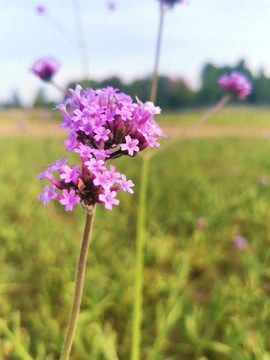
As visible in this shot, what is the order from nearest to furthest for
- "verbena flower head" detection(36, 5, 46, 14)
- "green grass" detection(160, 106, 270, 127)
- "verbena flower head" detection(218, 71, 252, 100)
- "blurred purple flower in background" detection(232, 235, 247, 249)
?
1. "verbena flower head" detection(218, 71, 252, 100)
2. "verbena flower head" detection(36, 5, 46, 14)
3. "blurred purple flower in background" detection(232, 235, 247, 249)
4. "green grass" detection(160, 106, 270, 127)

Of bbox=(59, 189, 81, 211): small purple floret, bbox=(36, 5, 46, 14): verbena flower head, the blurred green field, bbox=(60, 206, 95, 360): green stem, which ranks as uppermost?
bbox=(36, 5, 46, 14): verbena flower head

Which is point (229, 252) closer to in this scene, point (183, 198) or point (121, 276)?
point (183, 198)

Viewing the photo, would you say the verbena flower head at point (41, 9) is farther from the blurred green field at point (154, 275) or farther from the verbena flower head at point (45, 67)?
the blurred green field at point (154, 275)

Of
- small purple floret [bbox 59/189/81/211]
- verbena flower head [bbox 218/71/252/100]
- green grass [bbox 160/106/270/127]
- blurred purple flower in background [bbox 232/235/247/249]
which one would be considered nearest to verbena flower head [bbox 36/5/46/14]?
verbena flower head [bbox 218/71/252/100]

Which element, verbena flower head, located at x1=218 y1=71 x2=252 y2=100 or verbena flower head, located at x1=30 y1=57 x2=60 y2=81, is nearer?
verbena flower head, located at x1=30 y1=57 x2=60 y2=81

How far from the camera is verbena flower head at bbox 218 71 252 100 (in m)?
2.28

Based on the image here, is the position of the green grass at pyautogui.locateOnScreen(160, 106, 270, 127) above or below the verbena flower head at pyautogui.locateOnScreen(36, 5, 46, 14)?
below

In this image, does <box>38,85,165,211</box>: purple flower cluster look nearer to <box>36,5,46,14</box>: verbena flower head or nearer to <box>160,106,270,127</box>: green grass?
<box>36,5,46,14</box>: verbena flower head

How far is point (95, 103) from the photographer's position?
946 millimetres

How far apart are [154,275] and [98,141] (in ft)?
6.57

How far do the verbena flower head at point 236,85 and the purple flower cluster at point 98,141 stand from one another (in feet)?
4.91

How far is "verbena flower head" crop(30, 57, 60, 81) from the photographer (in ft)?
5.83

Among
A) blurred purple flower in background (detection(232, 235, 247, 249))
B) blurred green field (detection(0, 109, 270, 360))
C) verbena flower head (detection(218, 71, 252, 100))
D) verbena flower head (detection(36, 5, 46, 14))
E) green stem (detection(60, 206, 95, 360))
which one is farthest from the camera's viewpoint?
blurred purple flower in background (detection(232, 235, 247, 249))

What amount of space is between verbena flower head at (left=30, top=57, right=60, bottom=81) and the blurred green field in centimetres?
116
